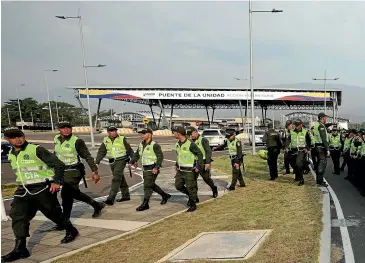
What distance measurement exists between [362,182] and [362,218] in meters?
3.29

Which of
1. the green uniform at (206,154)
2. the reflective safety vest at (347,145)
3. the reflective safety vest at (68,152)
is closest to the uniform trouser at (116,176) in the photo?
the reflective safety vest at (68,152)

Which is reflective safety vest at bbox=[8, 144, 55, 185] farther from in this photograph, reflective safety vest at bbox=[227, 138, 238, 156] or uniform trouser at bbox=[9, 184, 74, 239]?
reflective safety vest at bbox=[227, 138, 238, 156]

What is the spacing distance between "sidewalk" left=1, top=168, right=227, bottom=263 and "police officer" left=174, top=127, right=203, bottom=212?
0.51 m

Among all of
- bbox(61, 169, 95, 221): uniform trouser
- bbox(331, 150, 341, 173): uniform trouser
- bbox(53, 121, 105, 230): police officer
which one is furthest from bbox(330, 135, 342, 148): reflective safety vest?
bbox(61, 169, 95, 221): uniform trouser

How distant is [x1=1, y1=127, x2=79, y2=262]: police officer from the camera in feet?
17.9

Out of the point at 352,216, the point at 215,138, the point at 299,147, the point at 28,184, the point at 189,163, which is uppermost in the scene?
the point at 28,184

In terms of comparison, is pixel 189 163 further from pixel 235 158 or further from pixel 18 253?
pixel 18 253

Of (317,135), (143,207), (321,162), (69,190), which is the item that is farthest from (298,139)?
(69,190)

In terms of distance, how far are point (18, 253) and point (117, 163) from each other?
357cm

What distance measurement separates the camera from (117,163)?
876 centimetres

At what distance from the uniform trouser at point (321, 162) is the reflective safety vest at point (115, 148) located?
520 cm

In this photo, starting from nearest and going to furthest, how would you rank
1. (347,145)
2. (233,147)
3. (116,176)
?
1. (116,176)
2. (233,147)
3. (347,145)

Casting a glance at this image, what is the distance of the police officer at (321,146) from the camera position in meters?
10.1

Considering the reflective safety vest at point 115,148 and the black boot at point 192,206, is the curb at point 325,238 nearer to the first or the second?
the black boot at point 192,206
